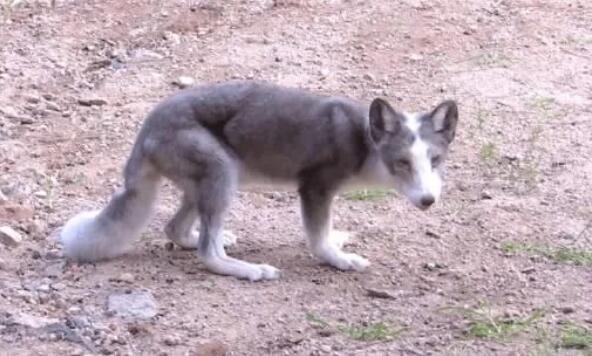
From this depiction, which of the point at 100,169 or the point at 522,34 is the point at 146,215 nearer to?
the point at 100,169

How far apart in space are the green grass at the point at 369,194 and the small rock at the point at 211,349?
1.99 m

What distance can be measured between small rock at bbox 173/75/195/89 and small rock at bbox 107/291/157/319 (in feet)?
10.3

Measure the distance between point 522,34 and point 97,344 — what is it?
5447 mm

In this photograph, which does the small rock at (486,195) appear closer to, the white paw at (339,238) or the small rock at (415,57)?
the white paw at (339,238)

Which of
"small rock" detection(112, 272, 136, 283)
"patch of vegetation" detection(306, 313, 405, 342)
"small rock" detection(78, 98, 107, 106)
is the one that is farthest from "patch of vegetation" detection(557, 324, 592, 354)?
"small rock" detection(78, 98, 107, 106)

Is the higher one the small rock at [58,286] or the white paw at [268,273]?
the white paw at [268,273]

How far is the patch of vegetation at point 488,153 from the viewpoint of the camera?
8102 millimetres

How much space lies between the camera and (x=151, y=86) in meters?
9.34

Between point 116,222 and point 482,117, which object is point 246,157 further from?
point 482,117

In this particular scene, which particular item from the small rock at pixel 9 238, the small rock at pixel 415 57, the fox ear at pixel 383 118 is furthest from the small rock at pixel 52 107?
the fox ear at pixel 383 118

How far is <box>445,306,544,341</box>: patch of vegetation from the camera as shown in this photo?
5926 millimetres

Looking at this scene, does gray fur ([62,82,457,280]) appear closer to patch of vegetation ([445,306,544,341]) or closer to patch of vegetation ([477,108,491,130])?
patch of vegetation ([445,306,544,341])

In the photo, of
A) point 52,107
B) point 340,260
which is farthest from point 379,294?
point 52,107

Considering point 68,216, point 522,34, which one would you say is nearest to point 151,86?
point 68,216
